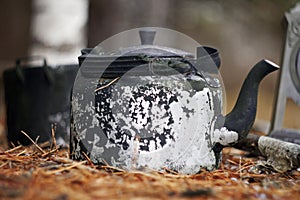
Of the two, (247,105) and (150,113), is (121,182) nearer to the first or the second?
(150,113)

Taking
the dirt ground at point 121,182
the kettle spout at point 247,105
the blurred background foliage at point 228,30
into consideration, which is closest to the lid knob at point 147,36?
the kettle spout at point 247,105

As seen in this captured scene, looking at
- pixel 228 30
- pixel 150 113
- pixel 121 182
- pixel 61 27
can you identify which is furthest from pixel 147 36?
pixel 228 30

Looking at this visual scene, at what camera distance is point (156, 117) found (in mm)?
1629

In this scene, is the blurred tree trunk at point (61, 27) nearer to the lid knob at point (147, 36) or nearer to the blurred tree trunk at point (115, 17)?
the blurred tree trunk at point (115, 17)

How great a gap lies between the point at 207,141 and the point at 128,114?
30cm

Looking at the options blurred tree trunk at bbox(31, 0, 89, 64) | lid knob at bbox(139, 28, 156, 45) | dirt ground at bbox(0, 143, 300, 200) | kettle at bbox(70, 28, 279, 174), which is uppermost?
blurred tree trunk at bbox(31, 0, 89, 64)

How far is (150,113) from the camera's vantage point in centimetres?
163

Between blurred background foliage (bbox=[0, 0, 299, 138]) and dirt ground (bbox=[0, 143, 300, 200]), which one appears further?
blurred background foliage (bbox=[0, 0, 299, 138])

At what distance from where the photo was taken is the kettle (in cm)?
163

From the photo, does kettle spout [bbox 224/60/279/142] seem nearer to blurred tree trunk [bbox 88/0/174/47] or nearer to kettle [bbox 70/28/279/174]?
kettle [bbox 70/28/279/174]

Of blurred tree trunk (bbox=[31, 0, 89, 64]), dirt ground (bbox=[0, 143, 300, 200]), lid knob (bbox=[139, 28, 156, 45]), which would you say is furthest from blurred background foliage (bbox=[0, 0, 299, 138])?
dirt ground (bbox=[0, 143, 300, 200])

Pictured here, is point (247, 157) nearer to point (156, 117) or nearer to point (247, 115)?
point (247, 115)

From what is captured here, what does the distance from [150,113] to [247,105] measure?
377mm

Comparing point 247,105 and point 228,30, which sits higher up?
point 228,30
